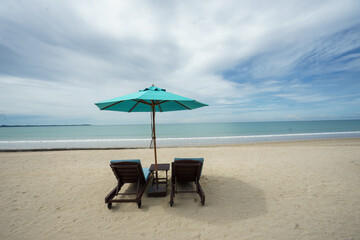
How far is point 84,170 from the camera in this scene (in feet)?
18.4

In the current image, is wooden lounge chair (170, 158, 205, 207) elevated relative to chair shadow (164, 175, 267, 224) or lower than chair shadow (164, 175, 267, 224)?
elevated

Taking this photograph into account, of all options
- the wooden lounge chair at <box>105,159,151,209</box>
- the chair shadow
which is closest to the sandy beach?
the chair shadow

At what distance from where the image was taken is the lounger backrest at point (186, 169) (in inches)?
131

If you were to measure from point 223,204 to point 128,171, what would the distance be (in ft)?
7.43

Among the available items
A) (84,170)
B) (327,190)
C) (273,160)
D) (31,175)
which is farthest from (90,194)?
(273,160)

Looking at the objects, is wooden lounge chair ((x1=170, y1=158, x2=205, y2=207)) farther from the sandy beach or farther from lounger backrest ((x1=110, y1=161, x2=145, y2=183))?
lounger backrest ((x1=110, y1=161, x2=145, y2=183))

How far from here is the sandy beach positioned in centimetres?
249

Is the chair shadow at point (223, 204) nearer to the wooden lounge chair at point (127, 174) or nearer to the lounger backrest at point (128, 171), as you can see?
the wooden lounge chair at point (127, 174)

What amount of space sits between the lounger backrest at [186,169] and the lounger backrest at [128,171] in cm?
78

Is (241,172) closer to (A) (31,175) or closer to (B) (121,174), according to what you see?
(B) (121,174)

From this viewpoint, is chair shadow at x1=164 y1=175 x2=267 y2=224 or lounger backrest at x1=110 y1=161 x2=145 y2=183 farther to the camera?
lounger backrest at x1=110 y1=161 x2=145 y2=183

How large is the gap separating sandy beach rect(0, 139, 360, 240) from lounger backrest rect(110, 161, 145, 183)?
0.56 meters

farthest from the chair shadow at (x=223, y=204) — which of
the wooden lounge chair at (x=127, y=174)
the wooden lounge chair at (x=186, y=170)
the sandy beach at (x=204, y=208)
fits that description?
the wooden lounge chair at (x=127, y=174)

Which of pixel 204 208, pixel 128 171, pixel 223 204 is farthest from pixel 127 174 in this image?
pixel 223 204
